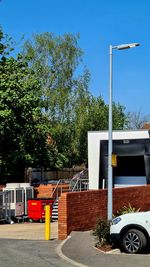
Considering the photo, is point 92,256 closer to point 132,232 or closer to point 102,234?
point 132,232

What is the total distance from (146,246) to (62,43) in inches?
1315

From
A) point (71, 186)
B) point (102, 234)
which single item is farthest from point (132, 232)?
point (71, 186)

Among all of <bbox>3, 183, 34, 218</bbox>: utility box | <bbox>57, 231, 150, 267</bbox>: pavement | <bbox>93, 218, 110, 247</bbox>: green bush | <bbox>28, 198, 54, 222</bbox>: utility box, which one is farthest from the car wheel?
<bbox>3, 183, 34, 218</bbox>: utility box

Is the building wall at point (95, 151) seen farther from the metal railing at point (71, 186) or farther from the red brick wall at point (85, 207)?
the red brick wall at point (85, 207)

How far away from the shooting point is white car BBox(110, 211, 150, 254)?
41.1ft

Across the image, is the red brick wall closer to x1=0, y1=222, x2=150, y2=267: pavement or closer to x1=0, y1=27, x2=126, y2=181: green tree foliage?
x1=0, y1=222, x2=150, y2=267: pavement

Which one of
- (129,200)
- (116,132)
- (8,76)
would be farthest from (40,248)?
(8,76)

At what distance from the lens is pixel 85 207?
17.8 m

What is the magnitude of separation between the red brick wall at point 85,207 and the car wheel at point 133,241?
156 inches

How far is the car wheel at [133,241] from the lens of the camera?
12.5 meters

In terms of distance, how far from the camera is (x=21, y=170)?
3338 cm

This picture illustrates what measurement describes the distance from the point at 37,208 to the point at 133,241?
14055 mm

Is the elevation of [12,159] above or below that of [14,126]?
below

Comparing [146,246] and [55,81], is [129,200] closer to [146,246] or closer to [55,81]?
[146,246]
